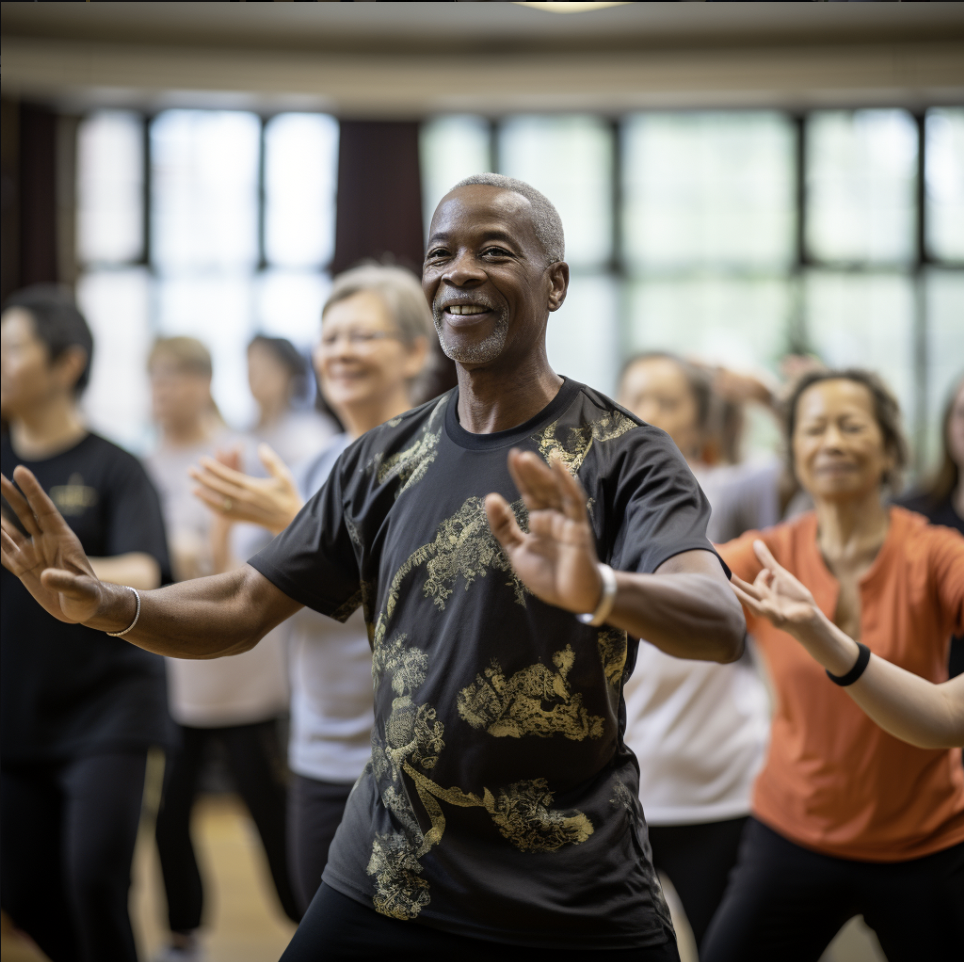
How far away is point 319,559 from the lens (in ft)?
5.14

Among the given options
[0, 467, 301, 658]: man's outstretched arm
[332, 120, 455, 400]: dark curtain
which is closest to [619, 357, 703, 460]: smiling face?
[0, 467, 301, 658]: man's outstretched arm

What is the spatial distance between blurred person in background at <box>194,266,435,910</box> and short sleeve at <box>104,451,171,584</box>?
277mm

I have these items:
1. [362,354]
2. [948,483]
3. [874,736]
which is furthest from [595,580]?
[948,483]

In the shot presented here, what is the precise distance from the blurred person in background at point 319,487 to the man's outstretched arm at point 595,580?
99 centimetres

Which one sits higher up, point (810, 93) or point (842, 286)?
point (810, 93)

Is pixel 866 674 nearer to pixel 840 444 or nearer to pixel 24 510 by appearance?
pixel 840 444

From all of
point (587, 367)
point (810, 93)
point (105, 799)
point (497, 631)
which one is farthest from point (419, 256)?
point (497, 631)

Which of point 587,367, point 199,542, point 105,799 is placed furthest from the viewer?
point 587,367

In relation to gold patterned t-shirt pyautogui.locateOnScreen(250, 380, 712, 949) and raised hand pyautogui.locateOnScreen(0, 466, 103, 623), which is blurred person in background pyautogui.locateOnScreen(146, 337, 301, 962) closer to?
raised hand pyautogui.locateOnScreen(0, 466, 103, 623)

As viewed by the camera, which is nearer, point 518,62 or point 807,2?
point 807,2

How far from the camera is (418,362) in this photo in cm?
238

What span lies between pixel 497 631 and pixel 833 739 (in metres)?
0.90

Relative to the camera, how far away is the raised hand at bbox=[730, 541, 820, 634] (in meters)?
1.61

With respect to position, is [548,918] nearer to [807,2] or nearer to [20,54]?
[807,2]
